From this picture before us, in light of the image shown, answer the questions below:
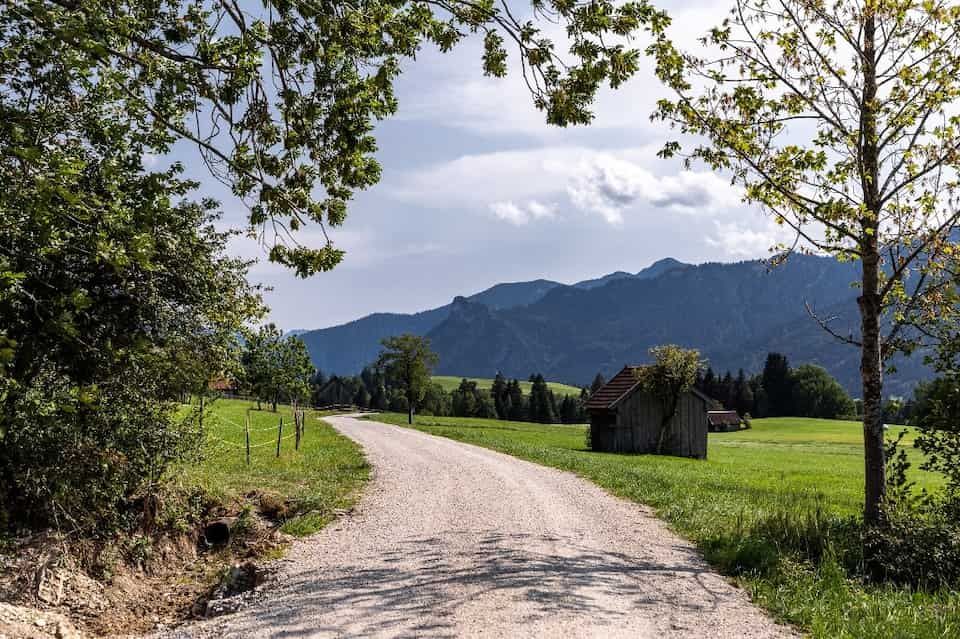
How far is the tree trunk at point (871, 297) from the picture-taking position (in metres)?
11.6

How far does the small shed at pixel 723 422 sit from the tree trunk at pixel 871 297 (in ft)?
308

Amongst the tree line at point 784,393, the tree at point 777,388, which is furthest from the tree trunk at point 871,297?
the tree at point 777,388

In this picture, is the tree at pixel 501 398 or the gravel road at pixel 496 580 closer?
the gravel road at pixel 496 580

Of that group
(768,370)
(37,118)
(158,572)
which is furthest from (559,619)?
(768,370)

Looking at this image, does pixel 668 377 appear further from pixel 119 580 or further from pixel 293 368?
pixel 119 580

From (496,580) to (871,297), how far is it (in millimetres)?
8942

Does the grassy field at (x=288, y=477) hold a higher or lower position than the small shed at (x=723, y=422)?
higher

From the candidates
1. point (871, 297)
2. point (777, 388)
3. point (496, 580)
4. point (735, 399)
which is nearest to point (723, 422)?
point (735, 399)

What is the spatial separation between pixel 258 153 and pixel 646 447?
129 feet

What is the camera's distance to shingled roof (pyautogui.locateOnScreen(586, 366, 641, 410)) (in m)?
44.1

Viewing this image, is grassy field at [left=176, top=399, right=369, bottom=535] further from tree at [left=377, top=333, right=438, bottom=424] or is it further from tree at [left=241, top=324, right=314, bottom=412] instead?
tree at [left=377, top=333, right=438, bottom=424]

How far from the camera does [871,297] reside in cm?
1191

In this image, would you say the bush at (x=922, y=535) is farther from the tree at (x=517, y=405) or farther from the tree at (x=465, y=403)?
the tree at (x=465, y=403)

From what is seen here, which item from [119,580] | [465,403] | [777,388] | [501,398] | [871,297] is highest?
[871,297]
